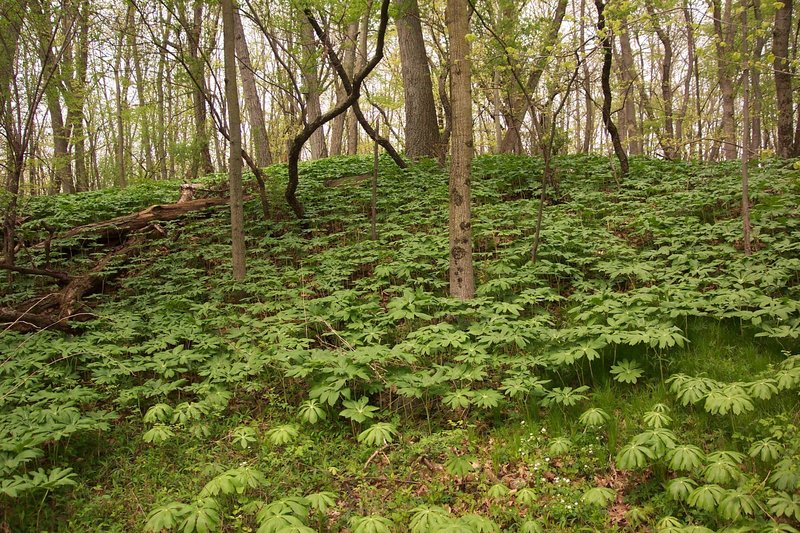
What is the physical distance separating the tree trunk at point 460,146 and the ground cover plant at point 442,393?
378 millimetres

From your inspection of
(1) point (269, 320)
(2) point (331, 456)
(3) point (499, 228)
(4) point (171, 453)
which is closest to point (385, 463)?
(2) point (331, 456)

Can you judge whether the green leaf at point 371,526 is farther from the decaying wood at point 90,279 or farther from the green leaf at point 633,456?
the decaying wood at point 90,279

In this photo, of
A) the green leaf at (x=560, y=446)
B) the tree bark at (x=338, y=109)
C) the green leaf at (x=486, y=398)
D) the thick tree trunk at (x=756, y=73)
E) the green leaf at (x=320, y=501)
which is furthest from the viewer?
the tree bark at (x=338, y=109)

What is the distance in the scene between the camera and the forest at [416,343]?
3.07 m

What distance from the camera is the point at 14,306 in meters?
6.43

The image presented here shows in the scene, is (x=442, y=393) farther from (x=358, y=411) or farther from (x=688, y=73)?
(x=688, y=73)

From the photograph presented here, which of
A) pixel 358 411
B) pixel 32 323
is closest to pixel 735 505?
pixel 358 411

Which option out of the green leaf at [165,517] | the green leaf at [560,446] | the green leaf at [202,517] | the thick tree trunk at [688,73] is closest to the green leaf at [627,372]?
the green leaf at [560,446]

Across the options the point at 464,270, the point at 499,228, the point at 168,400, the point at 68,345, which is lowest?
the point at 168,400

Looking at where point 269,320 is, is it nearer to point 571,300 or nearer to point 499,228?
point 571,300

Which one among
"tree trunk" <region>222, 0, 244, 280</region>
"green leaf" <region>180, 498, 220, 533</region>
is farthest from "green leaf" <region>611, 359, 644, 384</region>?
"tree trunk" <region>222, 0, 244, 280</region>

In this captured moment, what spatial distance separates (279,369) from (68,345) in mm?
2172

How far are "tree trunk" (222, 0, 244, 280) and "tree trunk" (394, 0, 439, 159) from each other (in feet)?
17.1

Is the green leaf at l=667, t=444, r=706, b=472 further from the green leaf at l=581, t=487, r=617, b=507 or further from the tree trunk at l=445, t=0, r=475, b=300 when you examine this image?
the tree trunk at l=445, t=0, r=475, b=300
